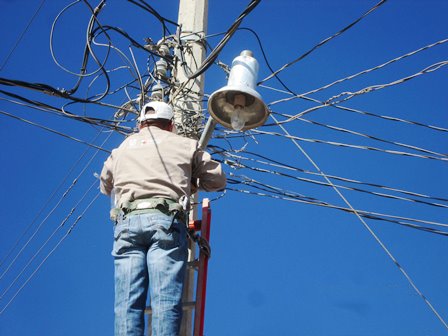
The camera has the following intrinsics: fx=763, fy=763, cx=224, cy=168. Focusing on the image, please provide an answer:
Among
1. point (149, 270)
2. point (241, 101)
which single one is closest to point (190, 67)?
point (241, 101)

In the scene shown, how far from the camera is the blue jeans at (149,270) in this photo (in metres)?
4.35

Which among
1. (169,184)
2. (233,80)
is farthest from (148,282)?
(233,80)

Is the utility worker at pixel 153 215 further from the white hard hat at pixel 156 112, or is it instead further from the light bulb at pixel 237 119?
the light bulb at pixel 237 119

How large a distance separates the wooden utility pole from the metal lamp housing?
1274 millimetres

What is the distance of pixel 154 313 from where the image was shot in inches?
171

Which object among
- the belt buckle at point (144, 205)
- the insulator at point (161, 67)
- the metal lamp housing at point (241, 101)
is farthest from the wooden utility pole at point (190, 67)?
the belt buckle at point (144, 205)

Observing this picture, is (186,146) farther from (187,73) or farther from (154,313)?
(187,73)

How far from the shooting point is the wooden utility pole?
21.9 ft

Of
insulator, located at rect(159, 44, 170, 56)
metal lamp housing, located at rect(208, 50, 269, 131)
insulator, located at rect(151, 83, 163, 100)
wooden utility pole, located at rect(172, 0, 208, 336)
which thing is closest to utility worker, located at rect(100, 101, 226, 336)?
metal lamp housing, located at rect(208, 50, 269, 131)

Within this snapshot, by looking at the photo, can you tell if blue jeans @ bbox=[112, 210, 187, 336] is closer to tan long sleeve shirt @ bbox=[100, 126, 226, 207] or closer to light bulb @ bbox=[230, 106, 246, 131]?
tan long sleeve shirt @ bbox=[100, 126, 226, 207]

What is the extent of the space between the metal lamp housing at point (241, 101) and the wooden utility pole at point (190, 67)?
4.18 ft

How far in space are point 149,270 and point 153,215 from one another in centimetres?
34

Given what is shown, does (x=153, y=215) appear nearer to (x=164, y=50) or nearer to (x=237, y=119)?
(x=237, y=119)

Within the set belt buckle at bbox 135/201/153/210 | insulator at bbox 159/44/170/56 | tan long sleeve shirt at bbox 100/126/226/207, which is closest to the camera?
belt buckle at bbox 135/201/153/210
